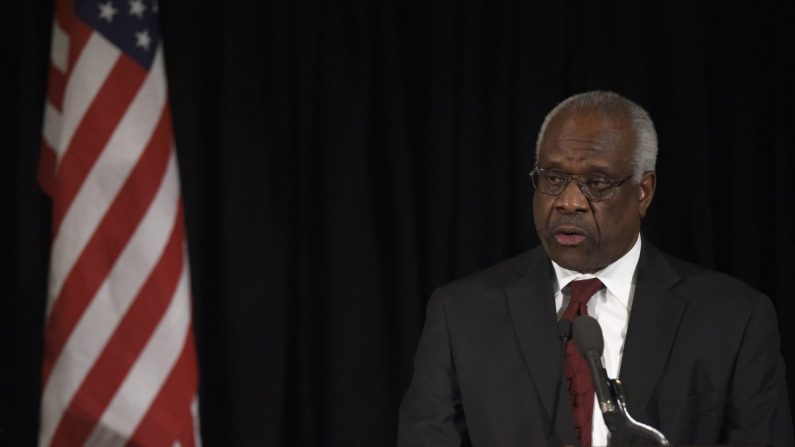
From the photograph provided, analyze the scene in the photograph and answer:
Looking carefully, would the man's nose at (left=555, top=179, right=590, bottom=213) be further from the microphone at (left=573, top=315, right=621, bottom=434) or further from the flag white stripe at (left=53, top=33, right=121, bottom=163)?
the flag white stripe at (left=53, top=33, right=121, bottom=163)

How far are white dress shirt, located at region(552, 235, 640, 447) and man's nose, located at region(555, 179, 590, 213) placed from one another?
0.20m

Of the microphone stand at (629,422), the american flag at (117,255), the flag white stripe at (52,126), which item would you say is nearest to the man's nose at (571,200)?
the microphone stand at (629,422)

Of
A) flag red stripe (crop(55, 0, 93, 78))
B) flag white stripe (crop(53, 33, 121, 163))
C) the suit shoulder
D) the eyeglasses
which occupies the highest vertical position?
flag red stripe (crop(55, 0, 93, 78))

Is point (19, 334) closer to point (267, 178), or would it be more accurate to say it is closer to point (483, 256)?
point (267, 178)

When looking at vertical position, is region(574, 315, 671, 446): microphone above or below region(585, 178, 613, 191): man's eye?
below

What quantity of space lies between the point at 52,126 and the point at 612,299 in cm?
179

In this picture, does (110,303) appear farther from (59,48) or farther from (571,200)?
(571,200)

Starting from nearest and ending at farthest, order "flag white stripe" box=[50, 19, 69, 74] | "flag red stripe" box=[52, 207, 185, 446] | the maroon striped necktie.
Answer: the maroon striped necktie, "flag red stripe" box=[52, 207, 185, 446], "flag white stripe" box=[50, 19, 69, 74]

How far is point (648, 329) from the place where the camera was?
276cm

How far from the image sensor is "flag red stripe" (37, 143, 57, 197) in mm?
3289

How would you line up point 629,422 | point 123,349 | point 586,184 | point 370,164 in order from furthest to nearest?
point 370,164 < point 123,349 < point 586,184 < point 629,422

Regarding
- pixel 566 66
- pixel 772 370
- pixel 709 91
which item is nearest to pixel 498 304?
pixel 772 370

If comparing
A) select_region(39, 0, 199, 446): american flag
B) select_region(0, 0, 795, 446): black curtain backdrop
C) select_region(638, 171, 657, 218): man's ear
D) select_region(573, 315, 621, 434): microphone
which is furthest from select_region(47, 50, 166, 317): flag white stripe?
select_region(573, 315, 621, 434): microphone

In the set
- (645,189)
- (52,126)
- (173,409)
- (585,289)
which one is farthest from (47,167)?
(645,189)
